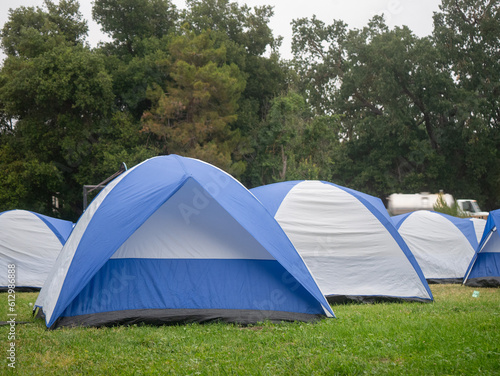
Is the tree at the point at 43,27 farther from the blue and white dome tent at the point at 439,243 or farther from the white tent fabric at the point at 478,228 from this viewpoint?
the white tent fabric at the point at 478,228

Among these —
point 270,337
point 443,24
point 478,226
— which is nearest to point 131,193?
point 270,337

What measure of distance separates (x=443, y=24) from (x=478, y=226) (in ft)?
84.4

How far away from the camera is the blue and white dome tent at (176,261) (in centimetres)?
558

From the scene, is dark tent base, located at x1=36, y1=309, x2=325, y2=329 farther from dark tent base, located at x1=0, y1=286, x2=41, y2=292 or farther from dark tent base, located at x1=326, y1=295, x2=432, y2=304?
dark tent base, located at x1=0, y1=286, x2=41, y2=292

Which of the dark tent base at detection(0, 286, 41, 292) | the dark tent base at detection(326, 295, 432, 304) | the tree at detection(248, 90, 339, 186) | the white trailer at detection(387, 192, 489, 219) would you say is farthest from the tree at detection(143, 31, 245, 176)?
the dark tent base at detection(326, 295, 432, 304)

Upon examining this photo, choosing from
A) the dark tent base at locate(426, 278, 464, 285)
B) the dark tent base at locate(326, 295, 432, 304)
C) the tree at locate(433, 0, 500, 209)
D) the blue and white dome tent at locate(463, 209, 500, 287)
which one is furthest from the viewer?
the tree at locate(433, 0, 500, 209)

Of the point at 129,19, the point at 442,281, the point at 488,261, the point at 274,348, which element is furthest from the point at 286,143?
the point at 274,348

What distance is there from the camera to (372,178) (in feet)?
120

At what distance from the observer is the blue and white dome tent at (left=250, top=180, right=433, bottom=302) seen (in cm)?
798

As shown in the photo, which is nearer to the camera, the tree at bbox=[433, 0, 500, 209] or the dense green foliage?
the dense green foliage

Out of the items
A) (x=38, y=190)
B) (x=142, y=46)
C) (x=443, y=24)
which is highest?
(x=443, y=24)

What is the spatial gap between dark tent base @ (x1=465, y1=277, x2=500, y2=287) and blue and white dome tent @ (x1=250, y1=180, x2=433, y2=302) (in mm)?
3050

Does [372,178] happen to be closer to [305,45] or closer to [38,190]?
[305,45]

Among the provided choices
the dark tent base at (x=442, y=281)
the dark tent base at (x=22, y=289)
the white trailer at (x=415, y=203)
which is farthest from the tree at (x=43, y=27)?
the dark tent base at (x=442, y=281)
